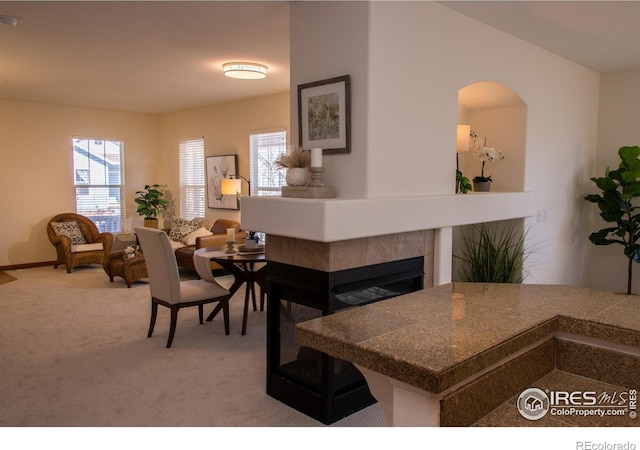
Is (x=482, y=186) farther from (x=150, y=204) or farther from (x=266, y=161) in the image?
(x=150, y=204)

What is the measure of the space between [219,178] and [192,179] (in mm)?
906

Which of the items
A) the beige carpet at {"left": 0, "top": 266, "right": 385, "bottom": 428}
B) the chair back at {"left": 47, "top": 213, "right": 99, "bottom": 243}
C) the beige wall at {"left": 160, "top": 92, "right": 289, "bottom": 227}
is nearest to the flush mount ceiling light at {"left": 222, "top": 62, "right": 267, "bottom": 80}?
the beige wall at {"left": 160, "top": 92, "right": 289, "bottom": 227}

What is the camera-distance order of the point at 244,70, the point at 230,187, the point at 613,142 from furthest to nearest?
1. the point at 230,187
2. the point at 613,142
3. the point at 244,70

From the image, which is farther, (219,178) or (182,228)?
(219,178)

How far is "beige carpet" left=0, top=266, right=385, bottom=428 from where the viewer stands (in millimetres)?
2924

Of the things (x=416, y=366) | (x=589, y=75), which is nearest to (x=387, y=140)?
(x=416, y=366)

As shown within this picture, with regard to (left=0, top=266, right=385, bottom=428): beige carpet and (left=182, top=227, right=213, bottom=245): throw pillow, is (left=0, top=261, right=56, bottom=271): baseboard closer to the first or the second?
(left=0, top=266, right=385, bottom=428): beige carpet

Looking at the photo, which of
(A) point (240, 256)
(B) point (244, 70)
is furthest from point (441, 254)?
(B) point (244, 70)

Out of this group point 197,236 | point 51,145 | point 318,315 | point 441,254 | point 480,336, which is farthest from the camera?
point 51,145

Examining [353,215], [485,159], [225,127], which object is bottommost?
[353,215]

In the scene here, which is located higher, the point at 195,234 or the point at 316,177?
the point at 316,177

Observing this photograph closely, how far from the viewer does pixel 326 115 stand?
2947 millimetres

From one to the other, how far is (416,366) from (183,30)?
3.56 meters
